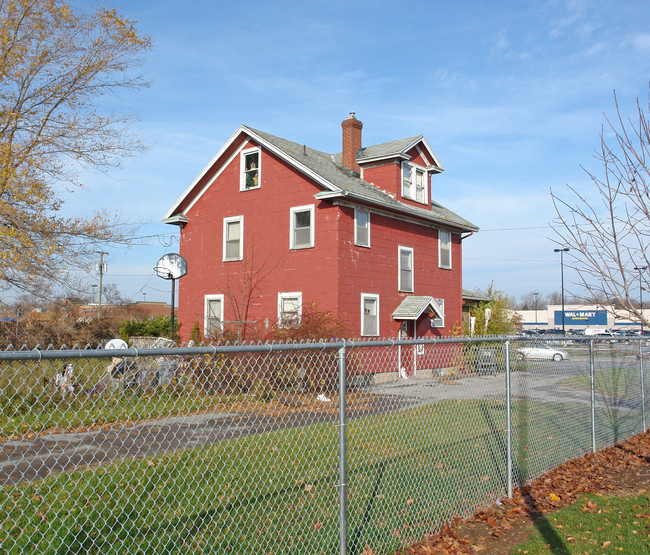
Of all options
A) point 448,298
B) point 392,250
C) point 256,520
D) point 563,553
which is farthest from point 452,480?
point 448,298

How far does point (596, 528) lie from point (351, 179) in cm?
1697

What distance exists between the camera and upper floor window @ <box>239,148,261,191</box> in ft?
68.8

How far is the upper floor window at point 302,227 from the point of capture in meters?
19.2

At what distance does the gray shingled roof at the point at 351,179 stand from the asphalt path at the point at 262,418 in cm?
1098

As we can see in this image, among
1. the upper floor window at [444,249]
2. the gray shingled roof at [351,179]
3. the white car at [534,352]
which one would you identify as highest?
the gray shingled roof at [351,179]

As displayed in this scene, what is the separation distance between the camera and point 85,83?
48.3 feet

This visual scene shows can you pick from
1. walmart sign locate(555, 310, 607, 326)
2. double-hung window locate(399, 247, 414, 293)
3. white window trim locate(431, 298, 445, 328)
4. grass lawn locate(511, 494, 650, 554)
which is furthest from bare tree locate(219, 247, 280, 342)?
walmart sign locate(555, 310, 607, 326)

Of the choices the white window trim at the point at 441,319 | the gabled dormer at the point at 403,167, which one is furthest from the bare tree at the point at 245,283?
the white window trim at the point at 441,319

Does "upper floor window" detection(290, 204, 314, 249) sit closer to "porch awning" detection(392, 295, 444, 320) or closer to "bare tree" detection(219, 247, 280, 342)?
"bare tree" detection(219, 247, 280, 342)

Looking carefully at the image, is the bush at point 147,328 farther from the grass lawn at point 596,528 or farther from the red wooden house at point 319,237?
the grass lawn at point 596,528

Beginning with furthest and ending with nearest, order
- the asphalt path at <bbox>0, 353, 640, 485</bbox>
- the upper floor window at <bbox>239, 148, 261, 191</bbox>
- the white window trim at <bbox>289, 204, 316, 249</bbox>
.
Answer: the upper floor window at <bbox>239, 148, 261, 191</bbox> → the white window trim at <bbox>289, 204, 316, 249</bbox> → the asphalt path at <bbox>0, 353, 640, 485</bbox>

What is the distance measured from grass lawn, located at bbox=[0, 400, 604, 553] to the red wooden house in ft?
37.2

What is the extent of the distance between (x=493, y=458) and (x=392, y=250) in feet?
48.5

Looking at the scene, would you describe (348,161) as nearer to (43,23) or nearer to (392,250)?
(392,250)
